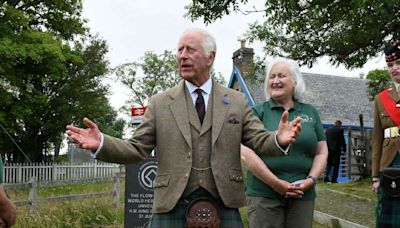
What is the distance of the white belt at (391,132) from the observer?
4.13 m

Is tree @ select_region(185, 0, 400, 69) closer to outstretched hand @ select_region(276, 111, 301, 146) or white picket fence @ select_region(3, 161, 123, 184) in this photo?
outstretched hand @ select_region(276, 111, 301, 146)

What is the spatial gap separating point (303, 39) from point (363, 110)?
20401mm

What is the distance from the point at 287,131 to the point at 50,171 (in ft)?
81.2

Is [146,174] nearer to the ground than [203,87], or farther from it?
nearer to the ground

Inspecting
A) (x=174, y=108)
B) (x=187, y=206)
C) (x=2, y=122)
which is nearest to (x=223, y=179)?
(x=187, y=206)

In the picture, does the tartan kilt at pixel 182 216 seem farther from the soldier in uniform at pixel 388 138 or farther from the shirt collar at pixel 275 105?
the soldier in uniform at pixel 388 138

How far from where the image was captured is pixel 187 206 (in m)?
3.01

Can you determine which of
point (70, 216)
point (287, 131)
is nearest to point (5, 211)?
point (287, 131)

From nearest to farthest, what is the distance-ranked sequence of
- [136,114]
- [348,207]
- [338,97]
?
1. [136,114]
2. [348,207]
3. [338,97]

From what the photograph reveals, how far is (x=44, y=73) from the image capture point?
26688 mm

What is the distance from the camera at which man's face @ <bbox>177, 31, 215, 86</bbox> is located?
3.14m

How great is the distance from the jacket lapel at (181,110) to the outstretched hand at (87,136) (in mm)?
504

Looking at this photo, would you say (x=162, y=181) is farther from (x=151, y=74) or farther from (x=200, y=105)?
(x=151, y=74)

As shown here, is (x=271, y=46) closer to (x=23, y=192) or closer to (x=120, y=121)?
(x=23, y=192)
